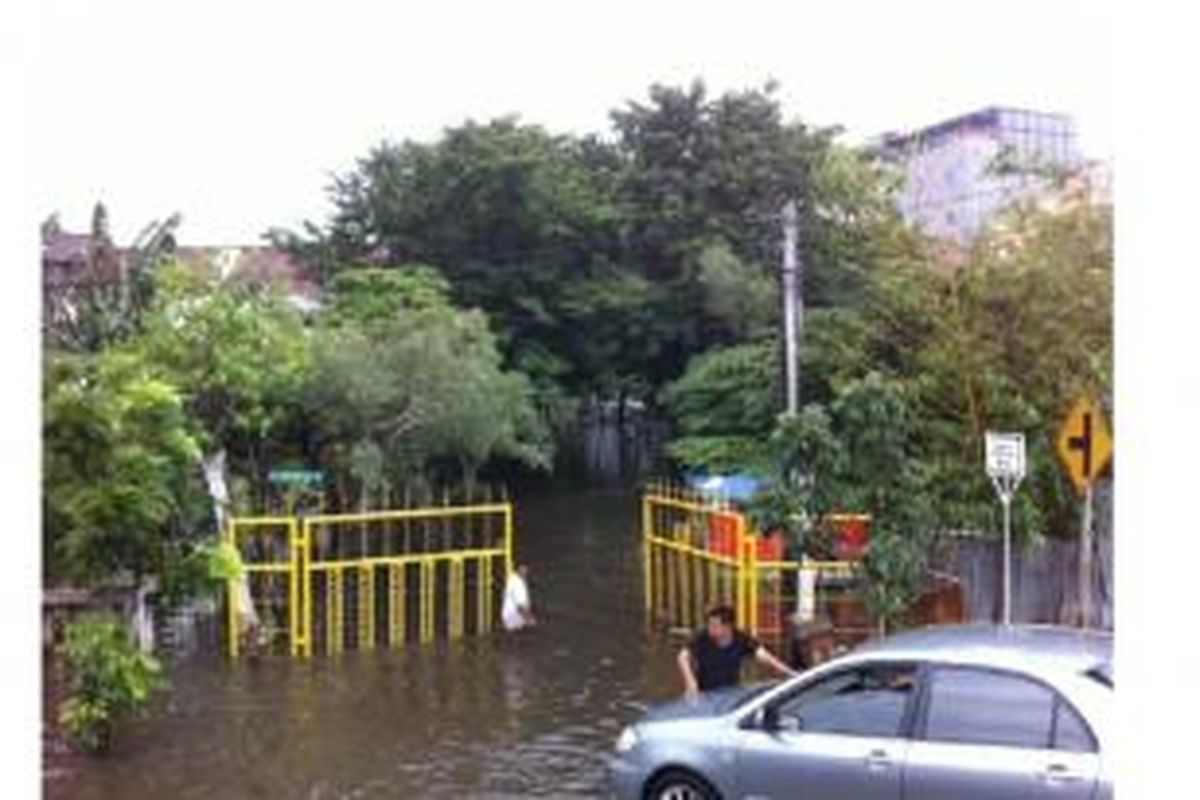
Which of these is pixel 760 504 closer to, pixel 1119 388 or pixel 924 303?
pixel 924 303

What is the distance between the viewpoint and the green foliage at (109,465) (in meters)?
11.5

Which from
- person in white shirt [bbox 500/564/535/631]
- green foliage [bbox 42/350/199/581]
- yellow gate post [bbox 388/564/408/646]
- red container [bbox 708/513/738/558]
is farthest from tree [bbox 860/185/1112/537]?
green foliage [bbox 42/350/199/581]

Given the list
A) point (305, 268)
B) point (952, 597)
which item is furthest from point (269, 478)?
point (305, 268)

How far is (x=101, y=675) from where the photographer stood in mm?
12305

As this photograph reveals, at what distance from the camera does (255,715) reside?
577 inches

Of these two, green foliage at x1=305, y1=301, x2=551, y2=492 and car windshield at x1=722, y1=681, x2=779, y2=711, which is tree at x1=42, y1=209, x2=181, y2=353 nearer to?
green foliage at x1=305, y1=301, x2=551, y2=492

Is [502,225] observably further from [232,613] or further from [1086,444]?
[1086,444]

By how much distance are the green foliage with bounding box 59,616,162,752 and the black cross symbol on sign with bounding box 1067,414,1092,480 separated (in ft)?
22.0

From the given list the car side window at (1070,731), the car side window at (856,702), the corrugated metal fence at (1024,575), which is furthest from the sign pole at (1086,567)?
the car side window at (1070,731)

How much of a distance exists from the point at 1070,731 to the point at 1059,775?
22 cm

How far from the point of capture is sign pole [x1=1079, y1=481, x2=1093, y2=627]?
48.3 ft

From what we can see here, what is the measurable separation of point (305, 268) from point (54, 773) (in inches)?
1071

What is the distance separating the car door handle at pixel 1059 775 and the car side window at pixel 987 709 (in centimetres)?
13

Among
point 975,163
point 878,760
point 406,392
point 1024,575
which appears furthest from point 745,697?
point 975,163
